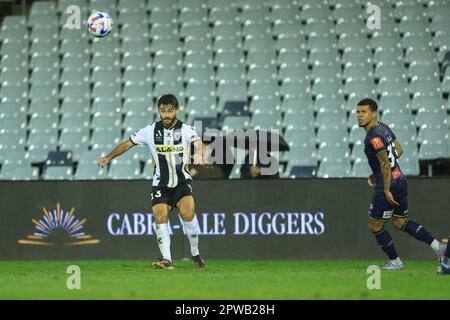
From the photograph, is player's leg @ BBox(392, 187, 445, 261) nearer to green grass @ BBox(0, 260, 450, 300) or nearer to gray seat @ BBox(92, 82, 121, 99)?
green grass @ BBox(0, 260, 450, 300)

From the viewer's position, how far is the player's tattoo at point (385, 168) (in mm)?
11448

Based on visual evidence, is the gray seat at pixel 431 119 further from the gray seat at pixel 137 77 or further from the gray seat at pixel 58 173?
the gray seat at pixel 58 173

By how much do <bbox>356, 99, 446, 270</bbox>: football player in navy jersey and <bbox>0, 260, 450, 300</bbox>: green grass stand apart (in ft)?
1.58

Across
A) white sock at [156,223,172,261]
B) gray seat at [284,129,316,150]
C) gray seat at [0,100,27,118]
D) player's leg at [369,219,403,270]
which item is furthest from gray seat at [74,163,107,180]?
player's leg at [369,219,403,270]

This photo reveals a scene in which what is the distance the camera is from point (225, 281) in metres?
10.5

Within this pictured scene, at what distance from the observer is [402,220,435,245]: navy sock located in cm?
1170

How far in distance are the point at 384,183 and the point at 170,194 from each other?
2698 millimetres

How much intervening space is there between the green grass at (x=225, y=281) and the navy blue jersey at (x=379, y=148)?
1179 millimetres

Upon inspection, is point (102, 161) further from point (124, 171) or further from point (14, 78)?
point (14, 78)

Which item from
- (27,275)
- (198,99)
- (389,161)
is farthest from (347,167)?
(27,275)

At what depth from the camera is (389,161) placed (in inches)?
457

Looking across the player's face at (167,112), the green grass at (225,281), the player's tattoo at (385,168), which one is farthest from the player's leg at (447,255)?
the player's face at (167,112)

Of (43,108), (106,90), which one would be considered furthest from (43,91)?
(106,90)
